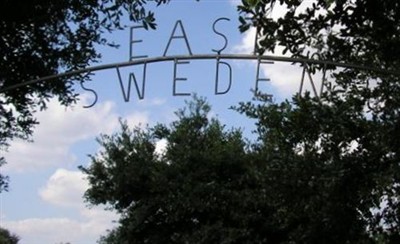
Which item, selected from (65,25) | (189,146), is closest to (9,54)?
(65,25)

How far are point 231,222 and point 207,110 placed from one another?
6.33m

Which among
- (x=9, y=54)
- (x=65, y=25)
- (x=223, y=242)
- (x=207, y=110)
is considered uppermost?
(x=207, y=110)

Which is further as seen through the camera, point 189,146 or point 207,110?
point 207,110

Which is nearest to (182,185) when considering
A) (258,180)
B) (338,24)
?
(258,180)

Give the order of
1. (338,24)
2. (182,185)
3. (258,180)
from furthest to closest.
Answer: (182,185) < (258,180) < (338,24)

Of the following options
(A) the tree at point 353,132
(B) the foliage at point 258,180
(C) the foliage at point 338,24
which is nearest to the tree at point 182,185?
(B) the foliage at point 258,180

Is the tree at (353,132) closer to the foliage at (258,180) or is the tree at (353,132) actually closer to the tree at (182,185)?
the foliage at (258,180)

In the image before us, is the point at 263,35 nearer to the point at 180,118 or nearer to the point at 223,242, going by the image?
the point at 223,242

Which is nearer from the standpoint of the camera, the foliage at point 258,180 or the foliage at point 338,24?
the foliage at point 338,24

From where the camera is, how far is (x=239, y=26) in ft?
26.0

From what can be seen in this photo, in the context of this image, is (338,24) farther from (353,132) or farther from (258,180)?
(258,180)

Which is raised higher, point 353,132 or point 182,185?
point 182,185

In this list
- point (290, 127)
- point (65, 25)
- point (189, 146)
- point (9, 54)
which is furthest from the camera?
point (189, 146)

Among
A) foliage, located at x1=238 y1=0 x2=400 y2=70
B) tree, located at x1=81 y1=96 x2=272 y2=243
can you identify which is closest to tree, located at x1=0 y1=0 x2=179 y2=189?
foliage, located at x1=238 y1=0 x2=400 y2=70
